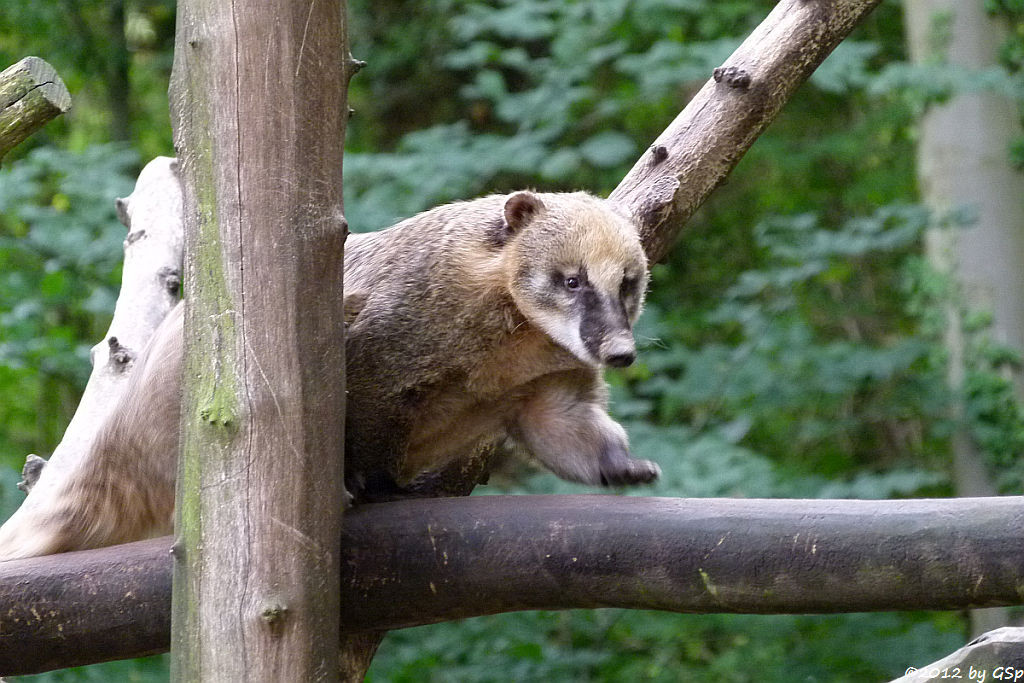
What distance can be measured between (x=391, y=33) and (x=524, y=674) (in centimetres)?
530

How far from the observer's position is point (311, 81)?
207cm

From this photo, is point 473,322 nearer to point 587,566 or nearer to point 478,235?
point 478,235

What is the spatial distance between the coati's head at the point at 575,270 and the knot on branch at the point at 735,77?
20.0 inches

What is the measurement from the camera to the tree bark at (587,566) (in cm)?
189

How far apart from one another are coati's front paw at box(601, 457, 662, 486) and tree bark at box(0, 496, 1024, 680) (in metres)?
0.59

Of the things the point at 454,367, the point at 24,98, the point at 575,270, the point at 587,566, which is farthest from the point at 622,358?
the point at 24,98

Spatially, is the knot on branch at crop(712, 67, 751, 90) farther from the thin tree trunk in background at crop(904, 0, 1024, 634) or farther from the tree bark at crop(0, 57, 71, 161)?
the thin tree trunk in background at crop(904, 0, 1024, 634)

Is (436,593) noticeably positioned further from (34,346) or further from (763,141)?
(763,141)

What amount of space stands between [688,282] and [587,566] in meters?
5.90

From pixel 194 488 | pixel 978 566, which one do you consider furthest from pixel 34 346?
pixel 978 566

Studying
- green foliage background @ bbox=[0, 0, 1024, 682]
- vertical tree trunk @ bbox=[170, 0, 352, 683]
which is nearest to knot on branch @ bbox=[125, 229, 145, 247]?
green foliage background @ bbox=[0, 0, 1024, 682]

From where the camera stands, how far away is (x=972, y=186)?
6.20 metres

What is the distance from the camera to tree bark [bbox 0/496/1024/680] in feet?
6.20

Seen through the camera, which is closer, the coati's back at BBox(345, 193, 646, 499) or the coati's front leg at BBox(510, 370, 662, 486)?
the coati's back at BBox(345, 193, 646, 499)
